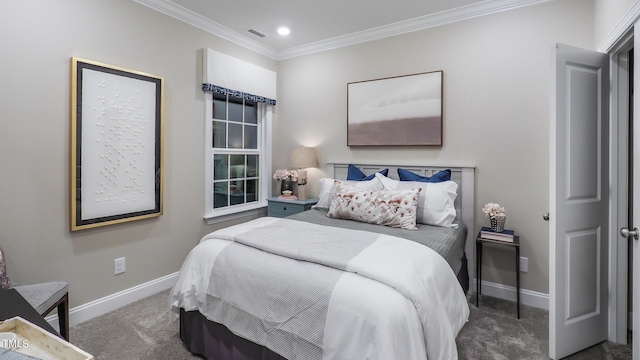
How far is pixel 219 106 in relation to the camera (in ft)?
11.8

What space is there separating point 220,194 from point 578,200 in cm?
320

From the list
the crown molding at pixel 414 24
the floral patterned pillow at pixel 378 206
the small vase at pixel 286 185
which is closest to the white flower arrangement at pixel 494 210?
the floral patterned pillow at pixel 378 206

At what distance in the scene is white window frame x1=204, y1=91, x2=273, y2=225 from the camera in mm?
3398

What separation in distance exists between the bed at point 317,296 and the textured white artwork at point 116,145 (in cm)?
105

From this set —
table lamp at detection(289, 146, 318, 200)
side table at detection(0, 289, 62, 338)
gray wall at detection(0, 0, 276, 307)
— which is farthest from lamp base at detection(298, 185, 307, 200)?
side table at detection(0, 289, 62, 338)

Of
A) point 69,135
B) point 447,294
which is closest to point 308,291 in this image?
point 447,294

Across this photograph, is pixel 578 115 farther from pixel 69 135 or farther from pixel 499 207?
pixel 69 135

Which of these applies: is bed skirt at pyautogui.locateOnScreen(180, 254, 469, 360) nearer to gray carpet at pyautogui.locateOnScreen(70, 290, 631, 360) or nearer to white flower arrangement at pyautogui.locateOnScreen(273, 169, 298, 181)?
gray carpet at pyautogui.locateOnScreen(70, 290, 631, 360)

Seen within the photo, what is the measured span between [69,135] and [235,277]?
66.1 inches

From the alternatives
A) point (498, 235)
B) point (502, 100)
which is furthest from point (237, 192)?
point (502, 100)

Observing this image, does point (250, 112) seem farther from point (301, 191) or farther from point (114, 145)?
point (114, 145)

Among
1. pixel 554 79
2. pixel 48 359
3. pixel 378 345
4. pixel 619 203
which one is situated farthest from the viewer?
pixel 619 203

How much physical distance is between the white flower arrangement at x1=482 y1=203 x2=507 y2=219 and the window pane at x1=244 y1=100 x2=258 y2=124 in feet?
9.11

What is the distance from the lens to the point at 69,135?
7.66ft
